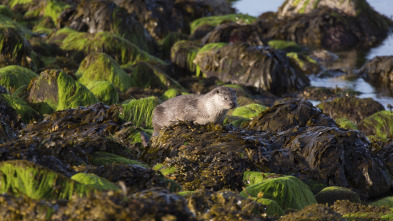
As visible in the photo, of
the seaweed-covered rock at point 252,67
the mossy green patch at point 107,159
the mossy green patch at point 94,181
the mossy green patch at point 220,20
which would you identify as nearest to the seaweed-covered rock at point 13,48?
the seaweed-covered rock at point 252,67

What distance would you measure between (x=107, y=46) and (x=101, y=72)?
2294 mm

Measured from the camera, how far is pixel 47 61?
12844mm

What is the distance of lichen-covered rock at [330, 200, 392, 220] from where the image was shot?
14.9 ft

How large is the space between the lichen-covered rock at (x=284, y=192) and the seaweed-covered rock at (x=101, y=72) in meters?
6.83

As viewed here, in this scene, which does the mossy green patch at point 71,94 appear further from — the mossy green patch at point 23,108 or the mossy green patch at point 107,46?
the mossy green patch at point 107,46

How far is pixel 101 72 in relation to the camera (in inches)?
456

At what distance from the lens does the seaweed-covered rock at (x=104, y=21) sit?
51.2 ft

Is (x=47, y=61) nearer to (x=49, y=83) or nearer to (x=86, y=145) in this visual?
(x=49, y=83)

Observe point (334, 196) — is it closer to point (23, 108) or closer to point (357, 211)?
point (357, 211)

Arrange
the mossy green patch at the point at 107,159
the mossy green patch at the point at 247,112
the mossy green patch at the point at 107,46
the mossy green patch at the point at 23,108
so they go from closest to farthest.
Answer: the mossy green patch at the point at 107,159, the mossy green patch at the point at 23,108, the mossy green patch at the point at 247,112, the mossy green patch at the point at 107,46

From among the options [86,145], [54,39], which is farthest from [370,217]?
[54,39]

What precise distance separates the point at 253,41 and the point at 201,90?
448 cm

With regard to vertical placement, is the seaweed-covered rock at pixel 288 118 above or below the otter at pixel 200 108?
below

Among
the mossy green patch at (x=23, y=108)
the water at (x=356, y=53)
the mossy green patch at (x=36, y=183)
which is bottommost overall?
the water at (x=356, y=53)
